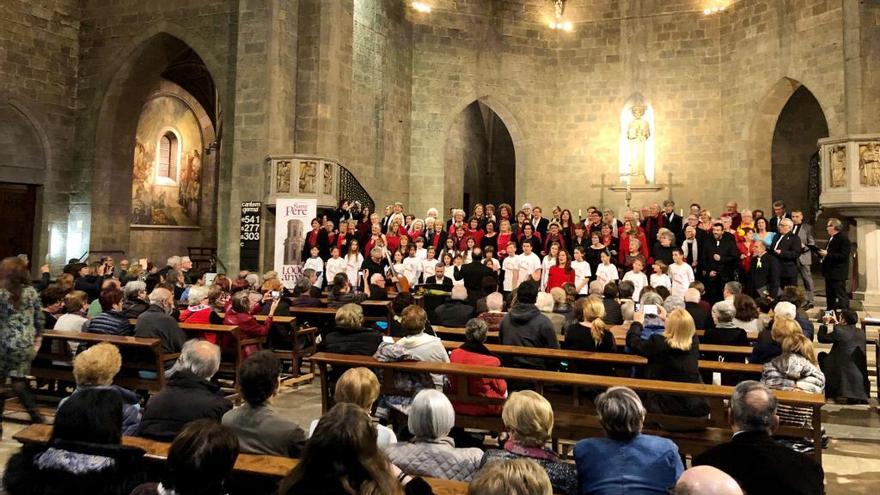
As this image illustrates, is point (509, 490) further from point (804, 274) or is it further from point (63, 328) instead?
point (804, 274)

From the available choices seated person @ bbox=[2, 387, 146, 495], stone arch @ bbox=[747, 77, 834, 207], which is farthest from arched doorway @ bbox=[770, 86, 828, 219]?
seated person @ bbox=[2, 387, 146, 495]

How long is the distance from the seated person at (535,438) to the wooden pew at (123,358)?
141 inches

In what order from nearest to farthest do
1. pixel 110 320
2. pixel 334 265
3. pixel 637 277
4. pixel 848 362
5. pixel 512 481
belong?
pixel 512 481
pixel 110 320
pixel 848 362
pixel 637 277
pixel 334 265

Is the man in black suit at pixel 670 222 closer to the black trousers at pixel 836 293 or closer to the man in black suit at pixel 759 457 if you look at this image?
the black trousers at pixel 836 293

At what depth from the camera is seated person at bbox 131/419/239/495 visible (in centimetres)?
211

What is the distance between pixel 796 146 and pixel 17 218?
64.2 ft

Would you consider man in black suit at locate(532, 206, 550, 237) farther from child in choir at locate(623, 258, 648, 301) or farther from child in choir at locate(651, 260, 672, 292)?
child in choir at locate(651, 260, 672, 292)

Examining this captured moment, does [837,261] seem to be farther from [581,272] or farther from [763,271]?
[581,272]

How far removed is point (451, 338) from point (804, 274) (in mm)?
6169

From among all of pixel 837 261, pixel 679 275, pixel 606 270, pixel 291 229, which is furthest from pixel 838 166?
pixel 291 229

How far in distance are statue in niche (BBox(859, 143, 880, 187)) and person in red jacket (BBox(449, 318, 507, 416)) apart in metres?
9.46

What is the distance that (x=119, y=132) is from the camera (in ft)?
53.4

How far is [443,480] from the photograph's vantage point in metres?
2.63

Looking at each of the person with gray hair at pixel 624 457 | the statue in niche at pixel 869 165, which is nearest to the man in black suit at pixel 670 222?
the statue in niche at pixel 869 165
